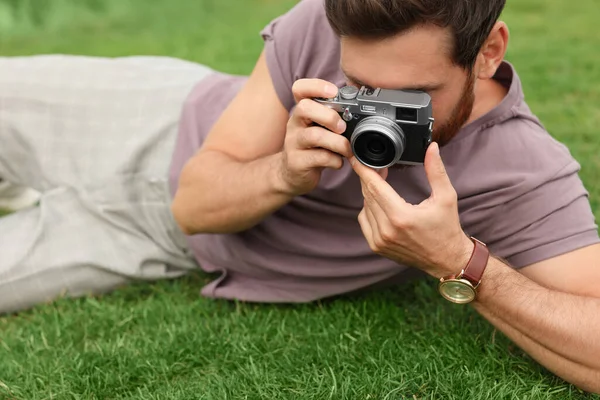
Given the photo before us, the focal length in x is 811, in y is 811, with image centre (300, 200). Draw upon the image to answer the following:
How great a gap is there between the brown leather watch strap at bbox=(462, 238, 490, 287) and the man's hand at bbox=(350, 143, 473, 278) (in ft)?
0.05

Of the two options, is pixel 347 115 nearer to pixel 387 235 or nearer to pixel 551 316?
pixel 387 235

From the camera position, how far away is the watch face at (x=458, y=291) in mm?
2178

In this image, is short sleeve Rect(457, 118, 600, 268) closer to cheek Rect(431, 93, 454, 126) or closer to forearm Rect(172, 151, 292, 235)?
cheek Rect(431, 93, 454, 126)

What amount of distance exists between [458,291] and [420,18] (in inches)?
29.0

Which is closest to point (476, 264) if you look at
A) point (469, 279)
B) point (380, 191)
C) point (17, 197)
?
point (469, 279)

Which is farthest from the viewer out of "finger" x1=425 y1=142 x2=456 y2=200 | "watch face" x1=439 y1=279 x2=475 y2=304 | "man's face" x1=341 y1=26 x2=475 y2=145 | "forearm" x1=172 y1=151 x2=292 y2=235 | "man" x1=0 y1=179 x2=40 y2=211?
"man" x1=0 y1=179 x2=40 y2=211

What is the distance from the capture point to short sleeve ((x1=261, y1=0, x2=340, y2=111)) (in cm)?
248

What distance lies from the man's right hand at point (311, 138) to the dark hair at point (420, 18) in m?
0.18

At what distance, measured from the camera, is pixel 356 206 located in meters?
2.57

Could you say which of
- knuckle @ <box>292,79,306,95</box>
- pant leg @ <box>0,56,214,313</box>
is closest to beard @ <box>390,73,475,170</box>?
knuckle @ <box>292,79,306,95</box>

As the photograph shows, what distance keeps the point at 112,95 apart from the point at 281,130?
103 cm

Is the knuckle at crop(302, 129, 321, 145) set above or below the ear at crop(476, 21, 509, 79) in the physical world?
below

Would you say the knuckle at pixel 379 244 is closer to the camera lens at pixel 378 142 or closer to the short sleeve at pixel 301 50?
the camera lens at pixel 378 142

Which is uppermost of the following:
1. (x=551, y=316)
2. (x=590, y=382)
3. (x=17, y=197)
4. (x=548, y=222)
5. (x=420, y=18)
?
(x=420, y=18)
